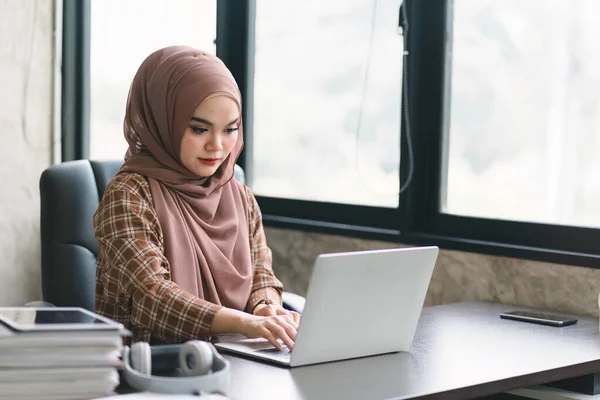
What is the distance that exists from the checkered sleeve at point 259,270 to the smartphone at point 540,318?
54 centimetres

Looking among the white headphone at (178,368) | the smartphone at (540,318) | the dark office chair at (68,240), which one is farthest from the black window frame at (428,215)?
the white headphone at (178,368)

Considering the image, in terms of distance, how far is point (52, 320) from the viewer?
1.29 metres

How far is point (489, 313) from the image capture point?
7.02 feet

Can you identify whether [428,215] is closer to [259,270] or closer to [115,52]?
[259,270]

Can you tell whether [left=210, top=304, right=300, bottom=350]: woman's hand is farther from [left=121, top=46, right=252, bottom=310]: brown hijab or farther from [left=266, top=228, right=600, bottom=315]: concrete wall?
[left=266, top=228, right=600, bottom=315]: concrete wall

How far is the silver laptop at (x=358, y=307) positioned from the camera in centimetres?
146

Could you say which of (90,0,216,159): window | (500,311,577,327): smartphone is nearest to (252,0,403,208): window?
(90,0,216,159): window

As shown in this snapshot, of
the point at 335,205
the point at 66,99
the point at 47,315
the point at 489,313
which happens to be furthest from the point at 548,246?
the point at 66,99

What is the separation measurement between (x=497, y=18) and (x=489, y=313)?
2.62 ft

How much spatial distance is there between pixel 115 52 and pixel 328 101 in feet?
3.58

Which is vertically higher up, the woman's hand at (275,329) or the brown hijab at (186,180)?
the brown hijab at (186,180)

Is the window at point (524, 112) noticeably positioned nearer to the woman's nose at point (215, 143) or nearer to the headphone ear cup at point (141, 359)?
the woman's nose at point (215, 143)

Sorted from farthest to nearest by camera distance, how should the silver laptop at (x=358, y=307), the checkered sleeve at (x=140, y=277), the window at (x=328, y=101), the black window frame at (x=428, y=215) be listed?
the window at (x=328, y=101) → the black window frame at (x=428, y=215) → the checkered sleeve at (x=140, y=277) → the silver laptop at (x=358, y=307)

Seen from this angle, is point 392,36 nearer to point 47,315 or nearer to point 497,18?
point 497,18
